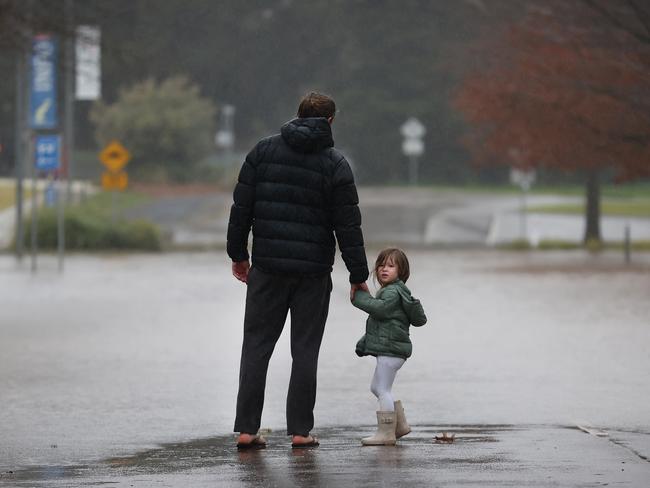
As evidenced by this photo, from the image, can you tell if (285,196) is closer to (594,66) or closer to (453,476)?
(453,476)

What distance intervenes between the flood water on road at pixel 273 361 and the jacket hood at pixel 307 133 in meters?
1.81

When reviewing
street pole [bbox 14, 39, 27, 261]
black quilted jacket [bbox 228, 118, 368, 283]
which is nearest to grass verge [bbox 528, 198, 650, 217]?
street pole [bbox 14, 39, 27, 261]

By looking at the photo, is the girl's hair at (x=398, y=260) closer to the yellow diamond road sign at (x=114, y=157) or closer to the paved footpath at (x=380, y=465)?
the paved footpath at (x=380, y=465)

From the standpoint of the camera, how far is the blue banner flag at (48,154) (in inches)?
1267

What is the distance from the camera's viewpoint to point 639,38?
103 feet

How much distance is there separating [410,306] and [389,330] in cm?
21

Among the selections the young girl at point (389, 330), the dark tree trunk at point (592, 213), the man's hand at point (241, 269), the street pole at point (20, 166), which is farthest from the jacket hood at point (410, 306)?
the dark tree trunk at point (592, 213)

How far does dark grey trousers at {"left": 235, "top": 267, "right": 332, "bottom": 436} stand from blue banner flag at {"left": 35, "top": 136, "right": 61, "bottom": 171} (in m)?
23.6

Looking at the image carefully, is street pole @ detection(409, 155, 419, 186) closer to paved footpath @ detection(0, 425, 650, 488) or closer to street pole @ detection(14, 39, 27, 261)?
street pole @ detection(14, 39, 27, 261)

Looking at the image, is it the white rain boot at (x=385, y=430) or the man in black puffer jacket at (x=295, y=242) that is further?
the white rain boot at (x=385, y=430)

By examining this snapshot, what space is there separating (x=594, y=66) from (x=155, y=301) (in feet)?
58.6

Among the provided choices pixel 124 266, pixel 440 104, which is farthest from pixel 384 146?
pixel 124 266

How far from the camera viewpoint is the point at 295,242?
8.78 m

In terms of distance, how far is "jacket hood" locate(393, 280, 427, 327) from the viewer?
893 cm
